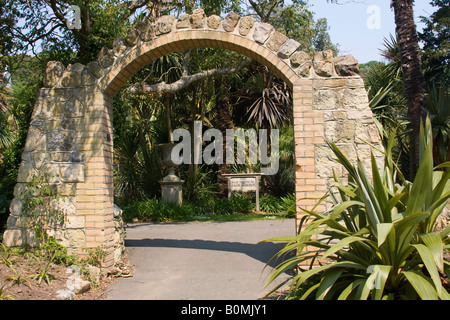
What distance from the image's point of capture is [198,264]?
20.9 ft

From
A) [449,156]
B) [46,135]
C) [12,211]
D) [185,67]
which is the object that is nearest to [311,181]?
[46,135]

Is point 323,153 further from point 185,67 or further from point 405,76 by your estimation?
point 185,67

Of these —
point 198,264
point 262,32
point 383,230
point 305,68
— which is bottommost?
point 198,264

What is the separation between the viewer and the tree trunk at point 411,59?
8.69m

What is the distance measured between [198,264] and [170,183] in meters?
7.51

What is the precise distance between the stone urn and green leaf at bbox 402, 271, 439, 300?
35.1ft

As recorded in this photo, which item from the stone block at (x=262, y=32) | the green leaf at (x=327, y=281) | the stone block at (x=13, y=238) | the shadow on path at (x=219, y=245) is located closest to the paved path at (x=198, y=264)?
the shadow on path at (x=219, y=245)

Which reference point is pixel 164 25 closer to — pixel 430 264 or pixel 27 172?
pixel 27 172

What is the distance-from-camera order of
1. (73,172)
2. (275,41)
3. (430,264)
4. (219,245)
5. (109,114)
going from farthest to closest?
(219,245) → (109,114) → (73,172) → (275,41) → (430,264)

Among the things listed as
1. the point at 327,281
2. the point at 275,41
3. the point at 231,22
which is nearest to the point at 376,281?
the point at 327,281

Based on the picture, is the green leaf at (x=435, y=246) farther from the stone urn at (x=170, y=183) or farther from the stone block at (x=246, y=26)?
the stone urn at (x=170, y=183)

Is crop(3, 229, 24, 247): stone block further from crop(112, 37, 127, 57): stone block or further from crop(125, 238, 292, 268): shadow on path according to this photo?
crop(112, 37, 127, 57): stone block

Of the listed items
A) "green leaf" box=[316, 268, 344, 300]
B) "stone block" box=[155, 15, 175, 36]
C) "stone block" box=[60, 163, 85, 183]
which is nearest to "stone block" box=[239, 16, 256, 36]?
"stone block" box=[155, 15, 175, 36]

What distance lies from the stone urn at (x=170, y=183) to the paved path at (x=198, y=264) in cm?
419
